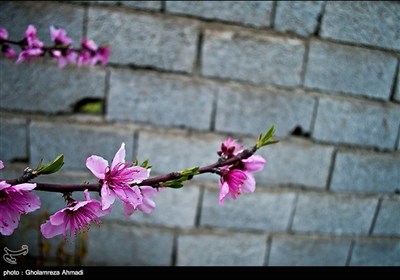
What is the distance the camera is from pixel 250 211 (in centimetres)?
196

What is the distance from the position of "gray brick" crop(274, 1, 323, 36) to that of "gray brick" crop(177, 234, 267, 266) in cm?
120

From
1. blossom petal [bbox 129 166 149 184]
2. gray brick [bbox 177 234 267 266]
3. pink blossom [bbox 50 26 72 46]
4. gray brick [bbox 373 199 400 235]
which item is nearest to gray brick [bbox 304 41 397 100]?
gray brick [bbox 373 199 400 235]

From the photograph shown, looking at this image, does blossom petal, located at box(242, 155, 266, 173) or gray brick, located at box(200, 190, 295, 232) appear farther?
gray brick, located at box(200, 190, 295, 232)

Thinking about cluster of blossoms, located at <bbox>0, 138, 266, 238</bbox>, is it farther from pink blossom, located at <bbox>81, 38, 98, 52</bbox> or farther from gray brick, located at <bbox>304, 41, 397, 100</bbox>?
pink blossom, located at <bbox>81, 38, 98, 52</bbox>

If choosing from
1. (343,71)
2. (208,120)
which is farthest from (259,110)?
(343,71)

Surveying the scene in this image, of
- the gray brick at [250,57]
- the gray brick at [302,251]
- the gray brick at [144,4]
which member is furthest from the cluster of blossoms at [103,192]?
the gray brick at [302,251]

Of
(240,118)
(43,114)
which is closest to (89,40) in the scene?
(43,114)

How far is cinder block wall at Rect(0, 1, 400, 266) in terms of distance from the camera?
1693 mm

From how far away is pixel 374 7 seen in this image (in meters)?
1.28

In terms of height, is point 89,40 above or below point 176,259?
above

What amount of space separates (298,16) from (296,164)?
812 mm

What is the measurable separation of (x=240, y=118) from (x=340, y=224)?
83 centimetres
